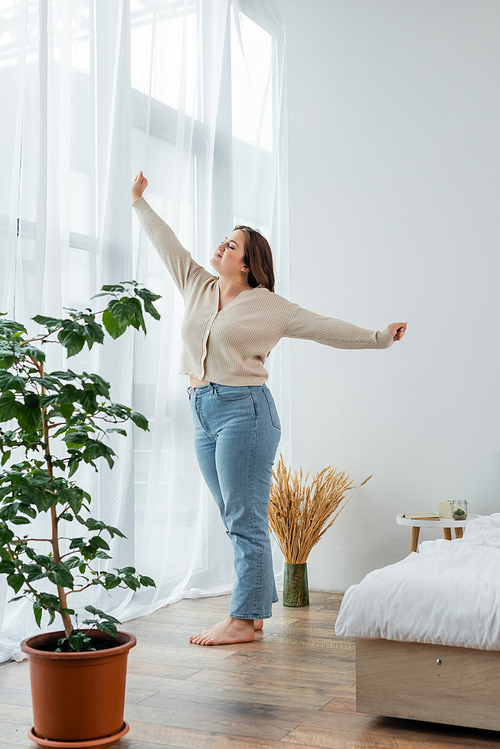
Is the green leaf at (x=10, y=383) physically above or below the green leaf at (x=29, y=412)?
above

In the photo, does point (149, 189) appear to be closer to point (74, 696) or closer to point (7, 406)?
point (7, 406)

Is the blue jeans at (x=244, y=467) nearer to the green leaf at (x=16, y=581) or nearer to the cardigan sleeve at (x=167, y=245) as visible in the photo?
the cardigan sleeve at (x=167, y=245)

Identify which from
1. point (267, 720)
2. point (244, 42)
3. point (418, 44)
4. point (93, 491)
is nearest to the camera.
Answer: point (267, 720)

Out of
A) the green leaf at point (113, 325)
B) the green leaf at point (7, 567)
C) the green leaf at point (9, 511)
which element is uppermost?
the green leaf at point (113, 325)

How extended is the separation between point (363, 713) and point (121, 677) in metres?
0.66

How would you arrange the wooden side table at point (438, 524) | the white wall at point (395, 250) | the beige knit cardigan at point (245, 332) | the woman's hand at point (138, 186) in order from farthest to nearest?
the white wall at point (395, 250) → the wooden side table at point (438, 524) → the woman's hand at point (138, 186) → the beige knit cardigan at point (245, 332)

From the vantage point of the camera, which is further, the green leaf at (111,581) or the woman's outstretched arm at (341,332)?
the woman's outstretched arm at (341,332)

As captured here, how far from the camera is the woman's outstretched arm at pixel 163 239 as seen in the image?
2.90m

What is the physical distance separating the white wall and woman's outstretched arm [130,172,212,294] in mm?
1020

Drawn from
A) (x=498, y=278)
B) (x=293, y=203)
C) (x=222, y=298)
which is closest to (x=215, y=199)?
(x=293, y=203)

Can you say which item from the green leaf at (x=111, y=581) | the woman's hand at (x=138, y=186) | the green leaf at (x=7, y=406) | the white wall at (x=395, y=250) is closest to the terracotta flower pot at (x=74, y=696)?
the green leaf at (x=111, y=581)

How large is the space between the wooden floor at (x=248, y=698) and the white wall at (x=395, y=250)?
970 mm

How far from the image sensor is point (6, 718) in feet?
6.58

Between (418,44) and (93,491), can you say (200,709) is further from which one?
(418,44)
